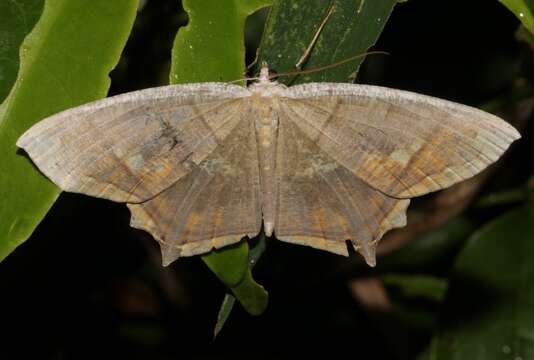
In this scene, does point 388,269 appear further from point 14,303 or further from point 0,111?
point 0,111

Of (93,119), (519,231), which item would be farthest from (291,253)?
(93,119)

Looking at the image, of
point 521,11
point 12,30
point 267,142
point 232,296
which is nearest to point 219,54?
point 267,142

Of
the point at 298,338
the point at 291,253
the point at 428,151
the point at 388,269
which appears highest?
the point at 428,151

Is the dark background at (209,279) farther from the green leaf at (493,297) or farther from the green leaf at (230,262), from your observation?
the green leaf at (230,262)

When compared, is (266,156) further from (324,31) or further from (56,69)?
(56,69)

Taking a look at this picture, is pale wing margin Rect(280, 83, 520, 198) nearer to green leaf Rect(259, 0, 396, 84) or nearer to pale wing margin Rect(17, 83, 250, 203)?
green leaf Rect(259, 0, 396, 84)

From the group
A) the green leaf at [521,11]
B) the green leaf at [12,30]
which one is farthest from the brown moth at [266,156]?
the green leaf at [521,11]

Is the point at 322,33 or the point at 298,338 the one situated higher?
the point at 322,33
